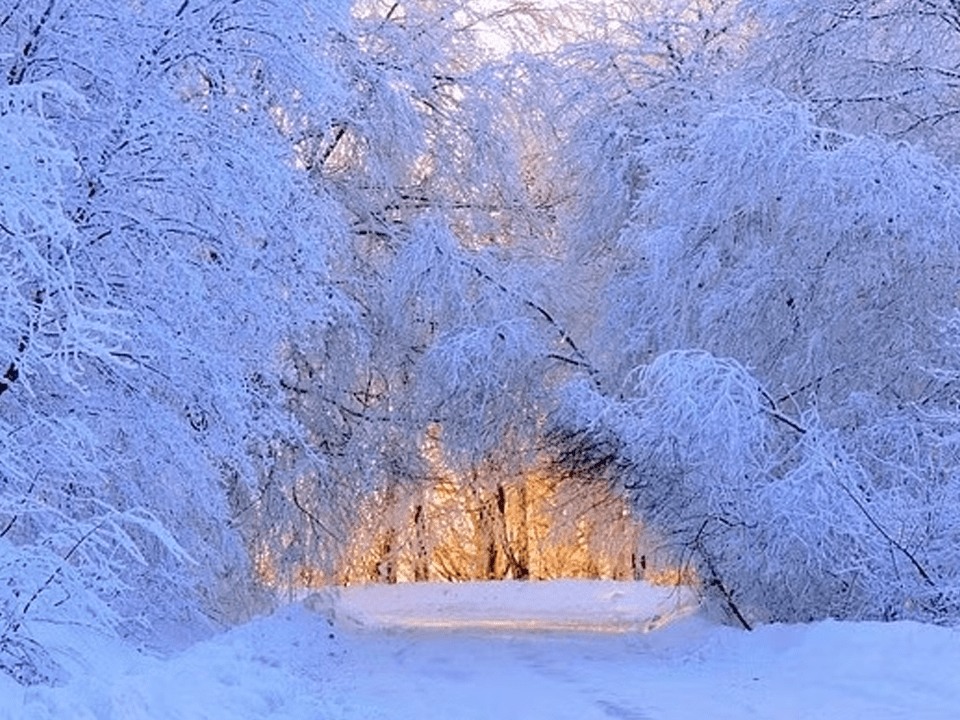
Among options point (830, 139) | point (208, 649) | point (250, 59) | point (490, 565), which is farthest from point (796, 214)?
point (490, 565)

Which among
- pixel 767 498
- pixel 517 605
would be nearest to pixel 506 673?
pixel 767 498

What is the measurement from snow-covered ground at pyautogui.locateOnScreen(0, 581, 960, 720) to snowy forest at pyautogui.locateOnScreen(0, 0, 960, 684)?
25.9 inches

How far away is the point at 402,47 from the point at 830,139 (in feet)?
16.8

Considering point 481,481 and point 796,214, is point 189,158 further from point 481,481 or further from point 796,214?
point 481,481

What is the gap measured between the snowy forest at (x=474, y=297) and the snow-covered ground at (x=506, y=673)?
2.16ft

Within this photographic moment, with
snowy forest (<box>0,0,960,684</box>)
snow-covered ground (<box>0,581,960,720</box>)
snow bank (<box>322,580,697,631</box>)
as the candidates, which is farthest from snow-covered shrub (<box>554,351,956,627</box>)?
snow bank (<box>322,580,697,631</box>)

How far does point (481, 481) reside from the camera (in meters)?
18.3

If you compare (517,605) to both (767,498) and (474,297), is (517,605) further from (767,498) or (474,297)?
(767,498)

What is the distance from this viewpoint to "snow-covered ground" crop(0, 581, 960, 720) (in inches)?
Result: 311

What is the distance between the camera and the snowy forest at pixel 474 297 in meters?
9.60

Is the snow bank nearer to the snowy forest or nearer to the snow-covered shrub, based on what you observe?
the snowy forest

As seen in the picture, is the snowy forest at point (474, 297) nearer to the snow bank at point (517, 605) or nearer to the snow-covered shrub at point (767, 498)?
the snow-covered shrub at point (767, 498)

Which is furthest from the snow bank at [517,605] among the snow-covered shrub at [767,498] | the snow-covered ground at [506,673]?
the snow-covered shrub at [767,498]

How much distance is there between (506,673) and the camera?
39.3 feet
